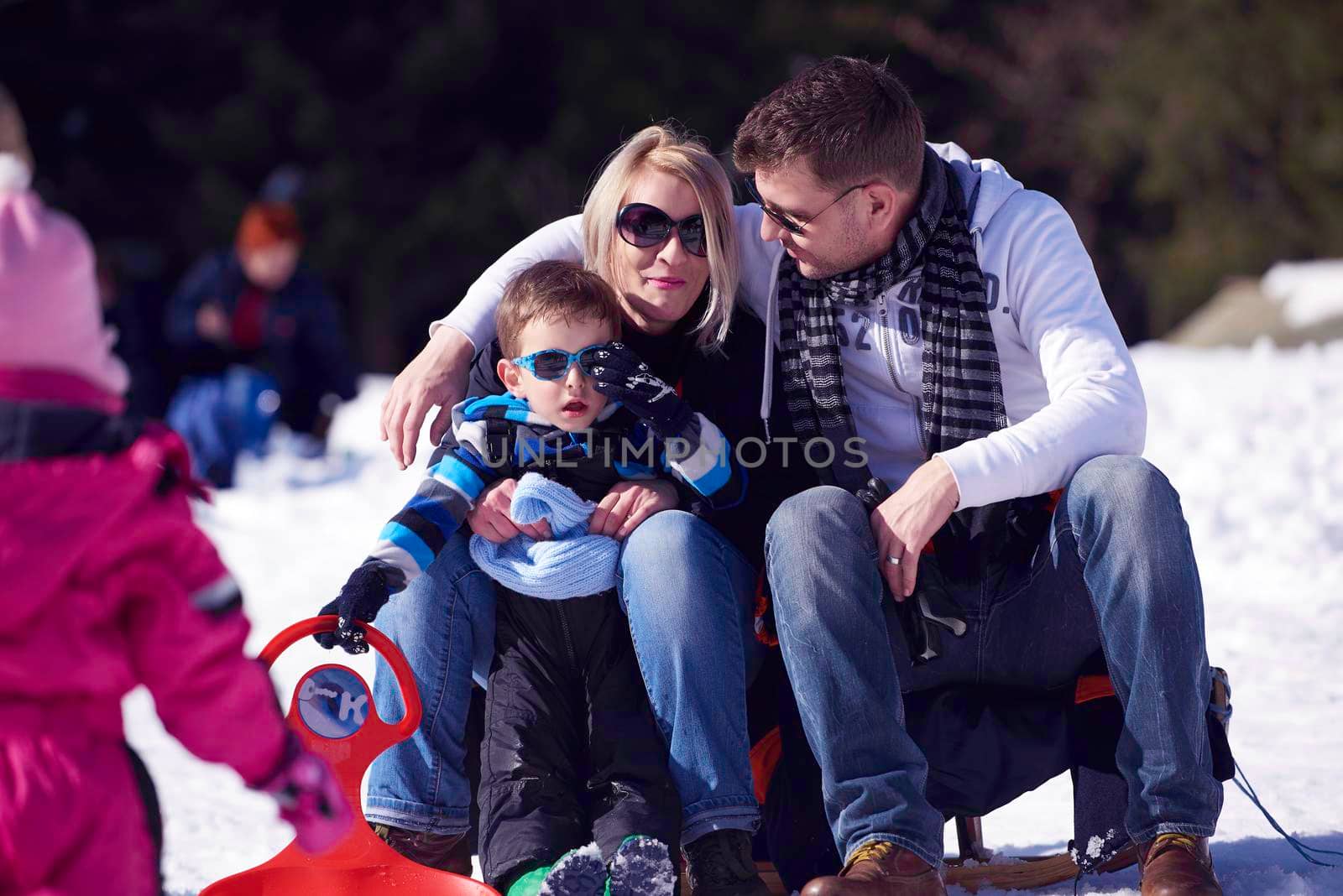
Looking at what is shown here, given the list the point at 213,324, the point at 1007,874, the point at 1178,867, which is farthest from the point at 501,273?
the point at 213,324

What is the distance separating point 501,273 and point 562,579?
69 cm

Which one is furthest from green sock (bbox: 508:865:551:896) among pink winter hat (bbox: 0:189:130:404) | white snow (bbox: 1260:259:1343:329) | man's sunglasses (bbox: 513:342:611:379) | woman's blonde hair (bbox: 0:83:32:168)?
white snow (bbox: 1260:259:1343:329)

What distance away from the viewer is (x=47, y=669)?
5.16 feet

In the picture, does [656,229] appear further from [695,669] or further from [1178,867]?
[1178,867]

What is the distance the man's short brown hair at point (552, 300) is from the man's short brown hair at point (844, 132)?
14.8 inches

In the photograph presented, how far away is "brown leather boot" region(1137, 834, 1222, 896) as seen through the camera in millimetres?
2021

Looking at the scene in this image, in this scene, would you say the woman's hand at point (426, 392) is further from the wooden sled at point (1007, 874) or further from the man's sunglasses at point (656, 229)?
the wooden sled at point (1007, 874)

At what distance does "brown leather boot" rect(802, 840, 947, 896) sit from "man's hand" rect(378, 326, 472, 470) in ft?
3.34

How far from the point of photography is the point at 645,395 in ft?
7.93

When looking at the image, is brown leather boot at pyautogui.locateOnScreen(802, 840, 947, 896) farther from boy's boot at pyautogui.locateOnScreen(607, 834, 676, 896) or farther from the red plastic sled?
the red plastic sled

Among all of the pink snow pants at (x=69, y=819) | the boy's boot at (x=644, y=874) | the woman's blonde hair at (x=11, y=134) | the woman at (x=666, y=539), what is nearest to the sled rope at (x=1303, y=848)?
the woman at (x=666, y=539)

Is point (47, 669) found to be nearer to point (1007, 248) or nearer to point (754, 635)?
point (754, 635)

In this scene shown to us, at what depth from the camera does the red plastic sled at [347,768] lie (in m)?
2.10

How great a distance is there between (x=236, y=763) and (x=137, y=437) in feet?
1.24
